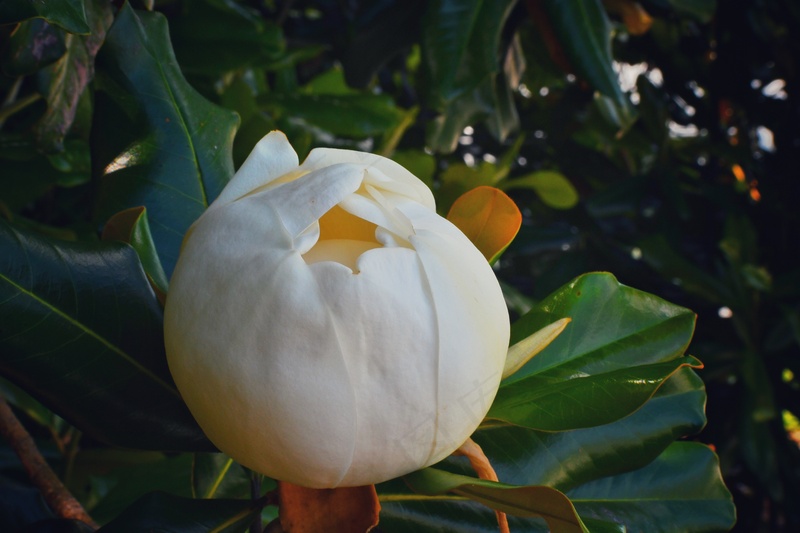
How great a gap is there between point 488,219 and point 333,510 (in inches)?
11.2

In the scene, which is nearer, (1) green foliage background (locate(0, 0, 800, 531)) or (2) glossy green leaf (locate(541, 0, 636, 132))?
(1) green foliage background (locate(0, 0, 800, 531))

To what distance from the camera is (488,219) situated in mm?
700

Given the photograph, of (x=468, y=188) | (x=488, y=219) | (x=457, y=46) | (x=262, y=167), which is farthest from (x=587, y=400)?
(x=468, y=188)

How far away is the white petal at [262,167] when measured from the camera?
58 centimetres

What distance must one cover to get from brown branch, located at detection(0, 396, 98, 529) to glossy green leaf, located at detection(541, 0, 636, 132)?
991 mm

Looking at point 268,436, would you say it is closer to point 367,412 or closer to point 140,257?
point 367,412

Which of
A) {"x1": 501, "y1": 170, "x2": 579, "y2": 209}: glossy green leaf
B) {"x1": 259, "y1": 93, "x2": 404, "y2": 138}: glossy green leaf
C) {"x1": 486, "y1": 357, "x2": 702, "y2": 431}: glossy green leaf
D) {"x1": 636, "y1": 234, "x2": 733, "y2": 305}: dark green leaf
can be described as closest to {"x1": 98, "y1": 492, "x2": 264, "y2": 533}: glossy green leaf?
{"x1": 486, "y1": 357, "x2": 702, "y2": 431}: glossy green leaf

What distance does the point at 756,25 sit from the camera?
2.04m

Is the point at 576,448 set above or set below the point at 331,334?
below

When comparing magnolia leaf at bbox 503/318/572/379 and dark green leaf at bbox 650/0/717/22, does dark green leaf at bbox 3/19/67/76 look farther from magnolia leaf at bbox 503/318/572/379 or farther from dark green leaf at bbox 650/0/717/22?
dark green leaf at bbox 650/0/717/22

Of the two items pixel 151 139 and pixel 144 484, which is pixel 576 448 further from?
pixel 144 484

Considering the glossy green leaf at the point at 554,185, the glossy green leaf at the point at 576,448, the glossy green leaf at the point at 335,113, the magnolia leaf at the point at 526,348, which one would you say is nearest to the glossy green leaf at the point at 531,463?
the glossy green leaf at the point at 576,448

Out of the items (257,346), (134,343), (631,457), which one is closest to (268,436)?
(257,346)

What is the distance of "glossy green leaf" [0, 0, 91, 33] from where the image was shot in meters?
0.61
